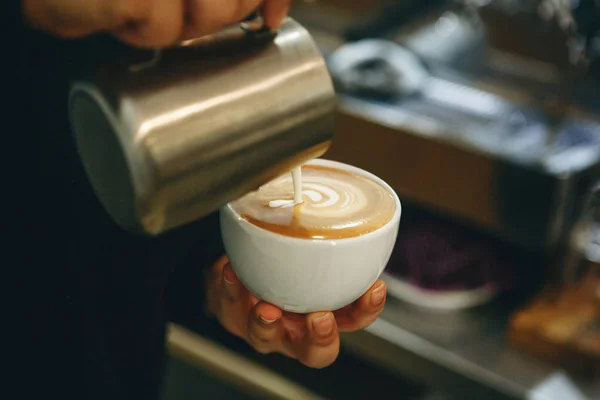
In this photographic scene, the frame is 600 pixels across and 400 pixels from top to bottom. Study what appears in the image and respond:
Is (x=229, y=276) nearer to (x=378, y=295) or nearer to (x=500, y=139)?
(x=378, y=295)

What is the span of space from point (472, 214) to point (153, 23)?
2.76 feet

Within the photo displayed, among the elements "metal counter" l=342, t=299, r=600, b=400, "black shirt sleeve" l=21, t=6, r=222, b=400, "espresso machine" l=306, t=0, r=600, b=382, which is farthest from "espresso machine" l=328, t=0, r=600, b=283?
"black shirt sleeve" l=21, t=6, r=222, b=400

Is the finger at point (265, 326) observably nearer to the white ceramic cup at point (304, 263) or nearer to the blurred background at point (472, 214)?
the white ceramic cup at point (304, 263)

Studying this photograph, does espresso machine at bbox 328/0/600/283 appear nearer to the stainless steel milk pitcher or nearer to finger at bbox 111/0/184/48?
the stainless steel milk pitcher

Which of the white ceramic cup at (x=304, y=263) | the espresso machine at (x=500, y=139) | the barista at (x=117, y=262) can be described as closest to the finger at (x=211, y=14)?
the barista at (x=117, y=262)

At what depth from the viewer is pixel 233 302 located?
0.57m

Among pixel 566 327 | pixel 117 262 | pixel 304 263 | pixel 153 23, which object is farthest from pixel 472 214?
pixel 153 23

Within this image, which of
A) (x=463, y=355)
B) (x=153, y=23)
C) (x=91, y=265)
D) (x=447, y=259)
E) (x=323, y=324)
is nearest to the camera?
(x=153, y=23)

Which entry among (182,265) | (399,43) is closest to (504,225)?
(399,43)

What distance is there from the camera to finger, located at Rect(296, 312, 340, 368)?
1.66 ft

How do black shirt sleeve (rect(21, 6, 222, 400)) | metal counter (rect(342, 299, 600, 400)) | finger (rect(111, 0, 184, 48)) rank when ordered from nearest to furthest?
finger (rect(111, 0, 184, 48)) → black shirt sleeve (rect(21, 6, 222, 400)) → metal counter (rect(342, 299, 600, 400))

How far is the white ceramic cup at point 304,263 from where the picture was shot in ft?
1.53

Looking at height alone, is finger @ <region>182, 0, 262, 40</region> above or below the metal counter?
above

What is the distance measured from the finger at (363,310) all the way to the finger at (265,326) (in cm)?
5
